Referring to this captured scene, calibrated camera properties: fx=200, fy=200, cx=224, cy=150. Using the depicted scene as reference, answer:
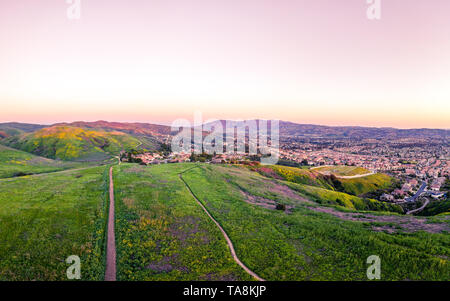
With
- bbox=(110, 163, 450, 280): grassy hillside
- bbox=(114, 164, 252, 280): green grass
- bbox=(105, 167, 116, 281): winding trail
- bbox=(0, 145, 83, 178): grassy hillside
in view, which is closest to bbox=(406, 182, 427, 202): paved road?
bbox=(110, 163, 450, 280): grassy hillside

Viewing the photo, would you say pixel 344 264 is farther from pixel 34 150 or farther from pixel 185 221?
pixel 34 150

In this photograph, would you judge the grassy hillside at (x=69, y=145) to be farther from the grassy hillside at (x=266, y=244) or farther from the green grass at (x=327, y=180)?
the grassy hillside at (x=266, y=244)

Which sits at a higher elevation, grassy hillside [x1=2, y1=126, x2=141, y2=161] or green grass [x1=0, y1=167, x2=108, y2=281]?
grassy hillside [x1=2, y1=126, x2=141, y2=161]

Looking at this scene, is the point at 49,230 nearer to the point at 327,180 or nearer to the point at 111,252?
the point at 111,252

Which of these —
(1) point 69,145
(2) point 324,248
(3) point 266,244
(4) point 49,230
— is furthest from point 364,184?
(1) point 69,145

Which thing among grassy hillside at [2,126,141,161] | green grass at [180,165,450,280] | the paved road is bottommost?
the paved road

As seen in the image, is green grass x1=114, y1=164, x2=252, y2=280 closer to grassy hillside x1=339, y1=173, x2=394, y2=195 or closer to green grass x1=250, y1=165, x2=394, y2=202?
green grass x1=250, y1=165, x2=394, y2=202
